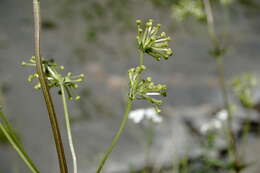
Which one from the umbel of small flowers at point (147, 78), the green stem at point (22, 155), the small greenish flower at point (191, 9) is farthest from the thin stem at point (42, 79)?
the small greenish flower at point (191, 9)

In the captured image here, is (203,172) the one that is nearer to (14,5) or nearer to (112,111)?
(112,111)

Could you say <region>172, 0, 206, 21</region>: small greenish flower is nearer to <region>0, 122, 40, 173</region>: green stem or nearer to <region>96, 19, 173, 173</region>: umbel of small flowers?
<region>96, 19, 173, 173</region>: umbel of small flowers

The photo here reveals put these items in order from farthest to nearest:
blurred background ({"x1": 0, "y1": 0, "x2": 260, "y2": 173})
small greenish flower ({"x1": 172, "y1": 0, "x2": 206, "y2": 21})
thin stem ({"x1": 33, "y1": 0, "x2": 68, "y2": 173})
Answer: blurred background ({"x1": 0, "y1": 0, "x2": 260, "y2": 173})
small greenish flower ({"x1": 172, "y1": 0, "x2": 206, "y2": 21})
thin stem ({"x1": 33, "y1": 0, "x2": 68, "y2": 173})

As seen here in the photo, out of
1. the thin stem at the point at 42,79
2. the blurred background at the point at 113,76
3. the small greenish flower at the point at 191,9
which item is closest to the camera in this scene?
the thin stem at the point at 42,79

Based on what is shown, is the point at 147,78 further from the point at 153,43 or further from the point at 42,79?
the point at 42,79

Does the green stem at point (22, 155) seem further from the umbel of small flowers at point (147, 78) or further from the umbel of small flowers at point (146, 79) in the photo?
the umbel of small flowers at point (147, 78)

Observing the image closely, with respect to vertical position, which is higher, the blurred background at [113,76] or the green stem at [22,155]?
the green stem at [22,155]

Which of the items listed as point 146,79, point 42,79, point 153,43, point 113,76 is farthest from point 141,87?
point 113,76

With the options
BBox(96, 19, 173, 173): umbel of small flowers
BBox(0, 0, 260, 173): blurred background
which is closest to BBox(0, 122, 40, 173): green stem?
BBox(96, 19, 173, 173): umbel of small flowers
